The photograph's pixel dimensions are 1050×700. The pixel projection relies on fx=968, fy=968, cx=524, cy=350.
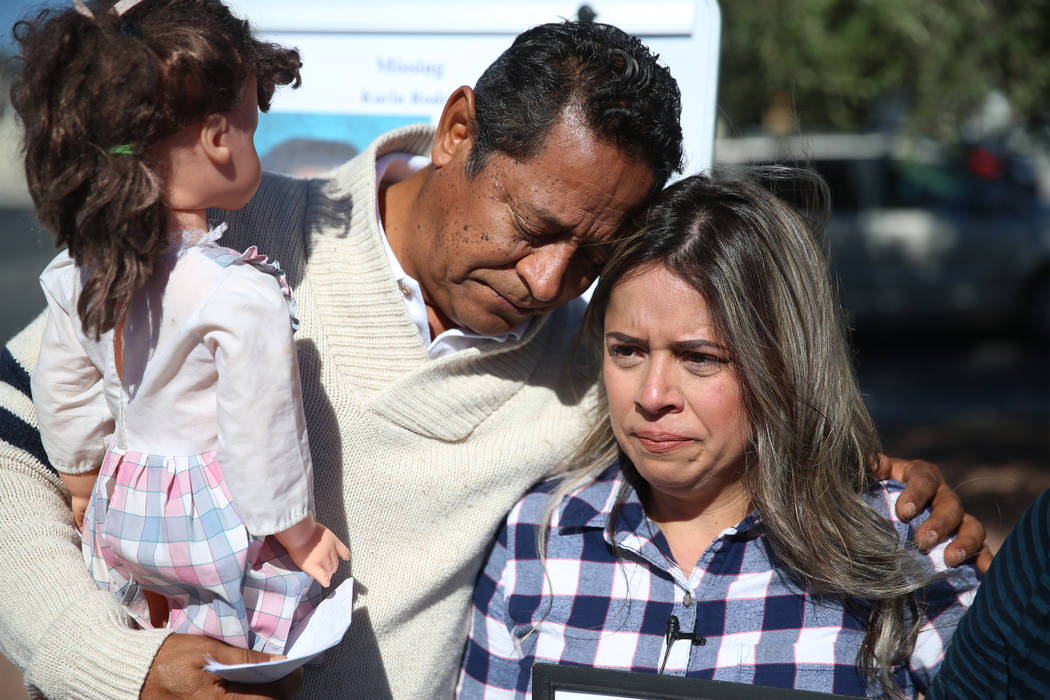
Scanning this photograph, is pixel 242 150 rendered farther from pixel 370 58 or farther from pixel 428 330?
pixel 370 58

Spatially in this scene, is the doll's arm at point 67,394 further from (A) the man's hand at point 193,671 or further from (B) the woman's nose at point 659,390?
(B) the woman's nose at point 659,390

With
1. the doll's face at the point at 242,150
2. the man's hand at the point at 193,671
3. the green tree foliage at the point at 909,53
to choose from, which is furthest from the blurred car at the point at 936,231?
the man's hand at the point at 193,671

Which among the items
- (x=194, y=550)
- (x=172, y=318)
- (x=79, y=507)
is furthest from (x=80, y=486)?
(x=172, y=318)

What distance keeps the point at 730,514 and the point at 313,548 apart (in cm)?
91

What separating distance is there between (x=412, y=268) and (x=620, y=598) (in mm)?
874

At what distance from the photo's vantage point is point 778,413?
1993mm

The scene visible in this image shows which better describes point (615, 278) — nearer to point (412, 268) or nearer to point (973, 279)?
point (412, 268)

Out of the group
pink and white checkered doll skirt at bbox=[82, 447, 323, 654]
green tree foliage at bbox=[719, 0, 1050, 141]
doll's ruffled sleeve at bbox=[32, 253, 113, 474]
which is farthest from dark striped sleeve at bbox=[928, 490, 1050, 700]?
green tree foliage at bbox=[719, 0, 1050, 141]

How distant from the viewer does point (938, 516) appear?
6.68ft

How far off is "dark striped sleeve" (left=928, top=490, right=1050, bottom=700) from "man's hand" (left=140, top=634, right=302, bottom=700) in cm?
114

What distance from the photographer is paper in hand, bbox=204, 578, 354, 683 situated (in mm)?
1662

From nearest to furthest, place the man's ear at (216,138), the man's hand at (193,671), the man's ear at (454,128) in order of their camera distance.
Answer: the man's ear at (216,138) → the man's hand at (193,671) → the man's ear at (454,128)

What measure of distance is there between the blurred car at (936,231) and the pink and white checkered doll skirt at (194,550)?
8.24 metres

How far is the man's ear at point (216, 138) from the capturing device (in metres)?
1.62
